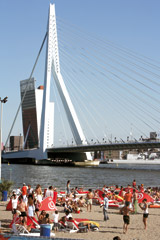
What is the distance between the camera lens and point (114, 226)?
13656 millimetres

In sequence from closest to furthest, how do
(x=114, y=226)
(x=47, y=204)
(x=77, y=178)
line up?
(x=114, y=226) < (x=47, y=204) < (x=77, y=178)

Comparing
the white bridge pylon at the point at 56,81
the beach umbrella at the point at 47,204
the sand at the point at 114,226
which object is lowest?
the sand at the point at 114,226

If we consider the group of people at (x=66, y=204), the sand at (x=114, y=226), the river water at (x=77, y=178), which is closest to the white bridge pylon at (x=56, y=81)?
the river water at (x=77, y=178)

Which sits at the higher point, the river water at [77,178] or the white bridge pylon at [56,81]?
the white bridge pylon at [56,81]

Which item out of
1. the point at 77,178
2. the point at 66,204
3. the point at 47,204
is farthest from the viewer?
the point at 77,178

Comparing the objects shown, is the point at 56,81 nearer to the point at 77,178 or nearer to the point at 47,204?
the point at 77,178

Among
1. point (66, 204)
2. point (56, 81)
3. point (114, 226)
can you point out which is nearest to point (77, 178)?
point (56, 81)

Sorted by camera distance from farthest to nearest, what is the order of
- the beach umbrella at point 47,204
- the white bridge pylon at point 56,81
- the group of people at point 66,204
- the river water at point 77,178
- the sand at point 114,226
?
the white bridge pylon at point 56,81 → the river water at point 77,178 → the beach umbrella at point 47,204 → the group of people at point 66,204 → the sand at point 114,226

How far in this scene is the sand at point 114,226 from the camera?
12.0m

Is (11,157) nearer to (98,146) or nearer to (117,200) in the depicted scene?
(98,146)

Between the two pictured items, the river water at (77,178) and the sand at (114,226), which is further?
the river water at (77,178)

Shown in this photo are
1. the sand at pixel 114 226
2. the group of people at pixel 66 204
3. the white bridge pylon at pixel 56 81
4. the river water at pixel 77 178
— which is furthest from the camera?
the white bridge pylon at pixel 56 81

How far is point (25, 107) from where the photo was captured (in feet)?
445

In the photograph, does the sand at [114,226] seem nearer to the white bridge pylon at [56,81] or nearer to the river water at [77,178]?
the river water at [77,178]
